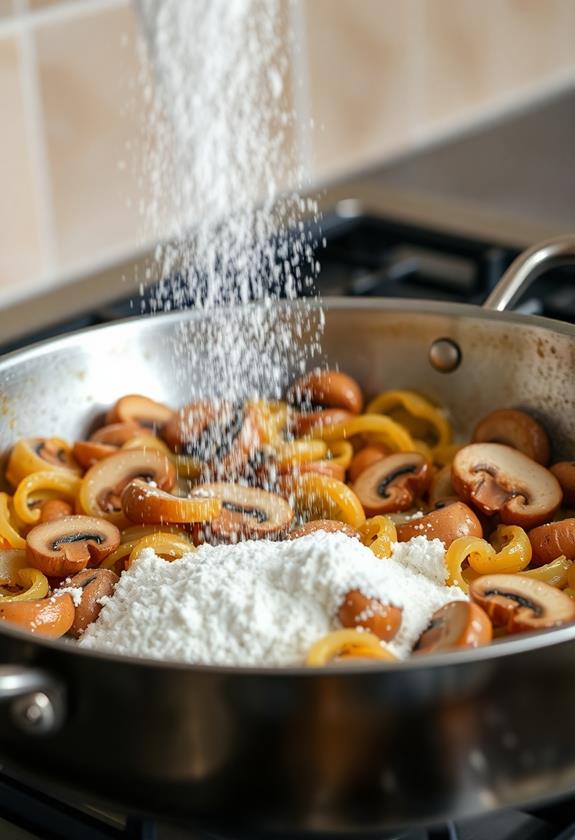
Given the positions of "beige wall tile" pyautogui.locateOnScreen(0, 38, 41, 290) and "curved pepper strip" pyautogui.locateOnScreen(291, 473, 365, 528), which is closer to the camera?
"curved pepper strip" pyautogui.locateOnScreen(291, 473, 365, 528)

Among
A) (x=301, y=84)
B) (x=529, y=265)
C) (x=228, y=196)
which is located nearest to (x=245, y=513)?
(x=529, y=265)

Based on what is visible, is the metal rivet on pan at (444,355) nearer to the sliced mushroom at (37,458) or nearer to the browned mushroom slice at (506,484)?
the browned mushroom slice at (506,484)

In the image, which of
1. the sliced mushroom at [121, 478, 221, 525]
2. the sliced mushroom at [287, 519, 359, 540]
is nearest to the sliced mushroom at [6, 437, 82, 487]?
the sliced mushroom at [121, 478, 221, 525]

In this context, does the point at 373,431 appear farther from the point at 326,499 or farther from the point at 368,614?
the point at 368,614

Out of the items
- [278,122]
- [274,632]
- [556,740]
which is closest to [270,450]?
[274,632]

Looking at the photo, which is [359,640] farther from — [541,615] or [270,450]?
[270,450]

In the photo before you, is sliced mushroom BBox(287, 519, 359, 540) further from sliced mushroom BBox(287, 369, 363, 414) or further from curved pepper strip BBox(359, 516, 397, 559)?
sliced mushroom BBox(287, 369, 363, 414)

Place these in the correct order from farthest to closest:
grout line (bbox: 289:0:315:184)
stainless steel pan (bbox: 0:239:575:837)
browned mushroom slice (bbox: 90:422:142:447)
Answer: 1. grout line (bbox: 289:0:315:184)
2. browned mushroom slice (bbox: 90:422:142:447)
3. stainless steel pan (bbox: 0:239:575:837)
